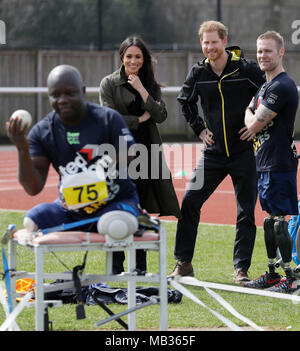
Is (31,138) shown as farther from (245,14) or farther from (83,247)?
(245,14)

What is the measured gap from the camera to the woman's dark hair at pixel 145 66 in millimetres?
6895

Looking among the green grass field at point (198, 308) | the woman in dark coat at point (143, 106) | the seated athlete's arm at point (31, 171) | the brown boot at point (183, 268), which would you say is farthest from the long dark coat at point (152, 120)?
the seated athlete's arm at point (31, 171)

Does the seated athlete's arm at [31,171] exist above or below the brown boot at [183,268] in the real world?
above

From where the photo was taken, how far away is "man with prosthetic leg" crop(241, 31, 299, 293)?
6.62 m

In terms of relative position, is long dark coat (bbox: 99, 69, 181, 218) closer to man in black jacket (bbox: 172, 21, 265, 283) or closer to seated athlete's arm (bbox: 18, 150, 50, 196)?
man in black jacket (bbox: 172, 21, 265, 283)

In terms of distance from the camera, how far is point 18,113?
4426 mm

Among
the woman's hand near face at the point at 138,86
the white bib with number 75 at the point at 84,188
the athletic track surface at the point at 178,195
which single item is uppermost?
the woman's hand near face at the point at 138,86

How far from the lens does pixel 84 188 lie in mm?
4574

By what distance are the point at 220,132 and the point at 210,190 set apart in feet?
1.91

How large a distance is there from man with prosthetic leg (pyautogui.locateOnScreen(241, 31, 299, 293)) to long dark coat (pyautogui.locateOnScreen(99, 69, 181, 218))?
32.0 inches

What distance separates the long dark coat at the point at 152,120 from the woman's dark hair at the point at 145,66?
136 mm

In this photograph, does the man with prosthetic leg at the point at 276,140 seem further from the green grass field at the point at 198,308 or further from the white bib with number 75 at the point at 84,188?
the white bib with number 75 at the point at 84,188
